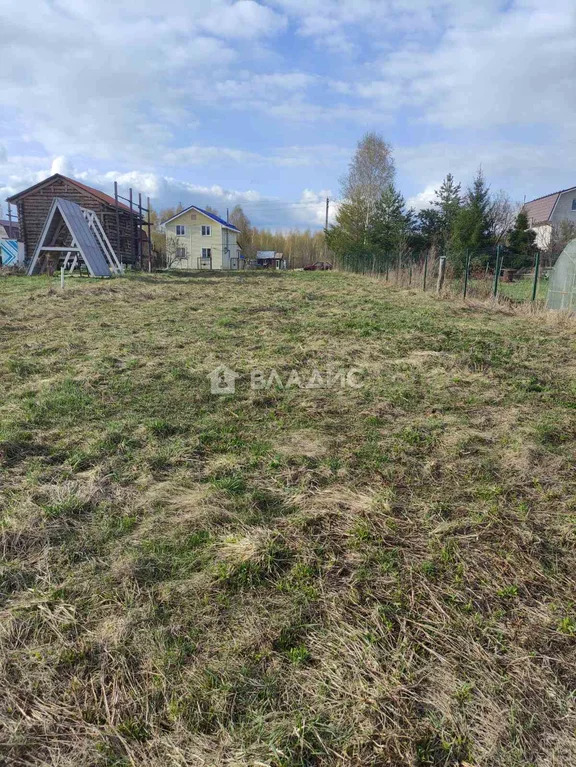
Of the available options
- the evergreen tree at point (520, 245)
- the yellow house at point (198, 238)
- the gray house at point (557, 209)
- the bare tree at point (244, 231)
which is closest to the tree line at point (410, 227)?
the evergreen tree at point (520, 245)

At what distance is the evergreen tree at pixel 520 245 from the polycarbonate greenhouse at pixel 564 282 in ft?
46.5

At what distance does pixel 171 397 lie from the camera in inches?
183

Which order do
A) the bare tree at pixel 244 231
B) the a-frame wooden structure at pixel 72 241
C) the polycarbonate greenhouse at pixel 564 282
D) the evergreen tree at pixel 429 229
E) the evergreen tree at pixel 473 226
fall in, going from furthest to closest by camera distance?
the bare tree at pixel 244 231, the evergreen tree at pixel 429 229, the evergreen tree at pixel 473 226, the a-frame wooden structure at pixel 72 241, the polycarbonate greenhouse at pixel 564 282

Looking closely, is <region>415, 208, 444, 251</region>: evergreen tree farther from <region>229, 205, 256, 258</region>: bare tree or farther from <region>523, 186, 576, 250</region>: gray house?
<region>229, 205, 256, 258</region>: bare tree

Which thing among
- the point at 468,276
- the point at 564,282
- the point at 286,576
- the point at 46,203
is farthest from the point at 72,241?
the point at 286,576

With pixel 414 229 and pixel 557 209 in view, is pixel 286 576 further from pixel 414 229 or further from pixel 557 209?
pixel 557 209

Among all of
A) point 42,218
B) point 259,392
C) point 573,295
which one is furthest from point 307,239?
point 259,392

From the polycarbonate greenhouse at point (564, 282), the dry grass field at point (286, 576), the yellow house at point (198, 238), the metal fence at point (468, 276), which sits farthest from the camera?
the yellow house at point (198, 238)

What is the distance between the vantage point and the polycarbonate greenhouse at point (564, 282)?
9781mm

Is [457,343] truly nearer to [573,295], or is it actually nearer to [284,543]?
[573,295]

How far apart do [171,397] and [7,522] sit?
2.21m

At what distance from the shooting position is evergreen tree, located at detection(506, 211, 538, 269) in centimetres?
2328

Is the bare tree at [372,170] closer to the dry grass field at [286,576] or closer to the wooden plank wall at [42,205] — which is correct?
the wooden plank wall at [42,205]

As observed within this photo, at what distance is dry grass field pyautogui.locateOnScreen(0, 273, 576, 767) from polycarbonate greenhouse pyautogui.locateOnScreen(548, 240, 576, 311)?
19.5 ft
